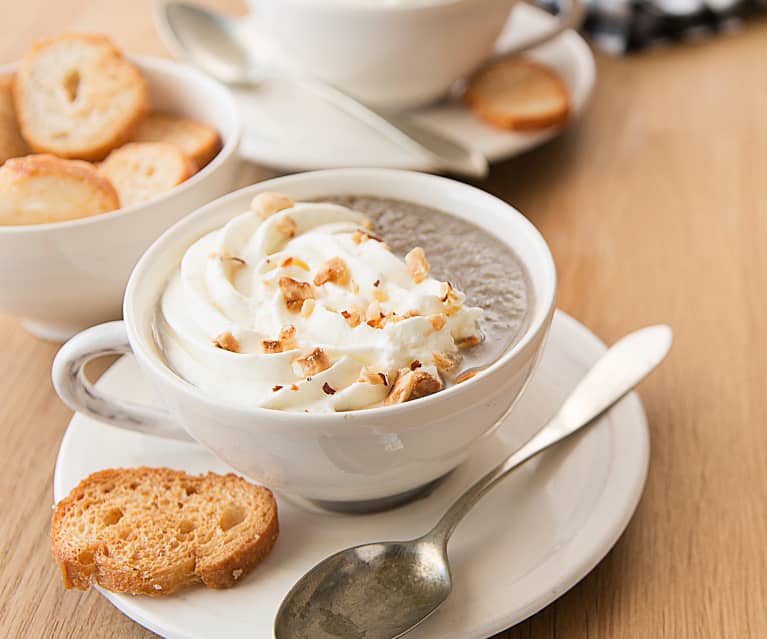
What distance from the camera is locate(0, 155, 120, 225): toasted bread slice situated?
1684 millimetres

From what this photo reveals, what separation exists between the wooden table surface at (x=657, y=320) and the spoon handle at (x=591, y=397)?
143 millimetres

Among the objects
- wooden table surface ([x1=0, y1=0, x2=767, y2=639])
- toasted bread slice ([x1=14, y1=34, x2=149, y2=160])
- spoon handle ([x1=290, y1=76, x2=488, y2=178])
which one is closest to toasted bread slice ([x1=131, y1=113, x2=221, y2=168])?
toasted bread slice ([x1=14, y1=34, x2=149, y2=160])

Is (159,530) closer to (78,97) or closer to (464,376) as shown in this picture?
(464,376)

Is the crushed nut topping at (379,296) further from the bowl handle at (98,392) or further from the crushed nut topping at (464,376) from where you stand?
the bowl handle at (98,392)

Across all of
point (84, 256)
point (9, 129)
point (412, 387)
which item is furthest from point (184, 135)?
point (412, 387)

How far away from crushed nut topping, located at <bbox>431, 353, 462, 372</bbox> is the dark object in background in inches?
76.2

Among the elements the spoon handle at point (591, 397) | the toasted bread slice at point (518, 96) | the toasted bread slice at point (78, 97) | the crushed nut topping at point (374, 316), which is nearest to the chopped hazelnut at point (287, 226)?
the crushed nut topping at point (374, 316)

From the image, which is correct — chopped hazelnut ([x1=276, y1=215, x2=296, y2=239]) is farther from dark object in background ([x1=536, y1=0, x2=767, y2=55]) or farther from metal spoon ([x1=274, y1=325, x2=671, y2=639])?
dark object in background ([x1=536, y1=0, x2=767, y2=55])

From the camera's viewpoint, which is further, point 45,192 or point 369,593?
point 45,192

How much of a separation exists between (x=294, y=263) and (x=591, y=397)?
504mm

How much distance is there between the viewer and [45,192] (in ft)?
5.57

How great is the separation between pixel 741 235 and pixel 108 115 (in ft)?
4.41

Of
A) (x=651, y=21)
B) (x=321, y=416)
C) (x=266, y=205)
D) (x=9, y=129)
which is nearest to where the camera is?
(x=321, y=416)

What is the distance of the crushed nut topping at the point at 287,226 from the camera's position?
4.94ft
